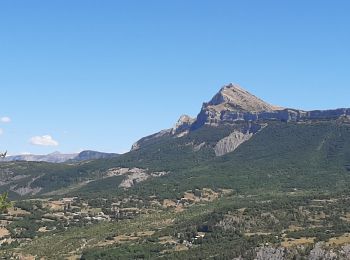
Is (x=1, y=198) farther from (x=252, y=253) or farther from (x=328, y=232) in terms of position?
(x=328, y=232)

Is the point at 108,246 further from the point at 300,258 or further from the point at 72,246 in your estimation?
the point at 300,258

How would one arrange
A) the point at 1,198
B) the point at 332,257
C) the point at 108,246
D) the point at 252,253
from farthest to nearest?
the point at 108,246
the point at 252,253
the point at 332,257
the point at 1,198

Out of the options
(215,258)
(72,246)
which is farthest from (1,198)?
(72,246)

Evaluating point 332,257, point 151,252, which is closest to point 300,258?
point 332,257

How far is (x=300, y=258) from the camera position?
15438 centimetres

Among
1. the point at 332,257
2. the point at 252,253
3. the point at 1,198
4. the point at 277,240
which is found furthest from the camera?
the point at 277,240

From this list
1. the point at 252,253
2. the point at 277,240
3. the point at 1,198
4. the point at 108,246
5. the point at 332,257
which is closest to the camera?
the point at 1,198

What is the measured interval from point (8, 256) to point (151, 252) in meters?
44.1

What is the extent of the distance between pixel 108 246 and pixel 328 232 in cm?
6952

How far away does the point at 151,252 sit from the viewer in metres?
184

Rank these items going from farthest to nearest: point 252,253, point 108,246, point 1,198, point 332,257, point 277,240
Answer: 1. point 108,246
2. point 277,240
3. point 252,253
4. point 332,257
5. point 1,198

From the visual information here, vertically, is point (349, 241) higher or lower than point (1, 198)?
lower

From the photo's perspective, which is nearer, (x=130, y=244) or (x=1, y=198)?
(x=1, y=198)

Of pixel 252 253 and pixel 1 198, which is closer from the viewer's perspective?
pixel 1 198
